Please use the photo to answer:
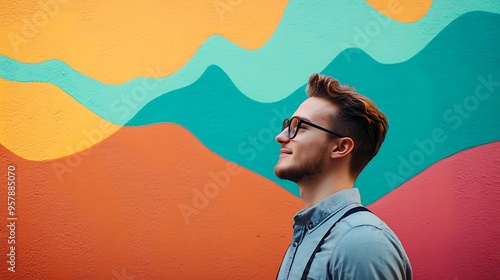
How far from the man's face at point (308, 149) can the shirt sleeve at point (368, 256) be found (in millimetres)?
337

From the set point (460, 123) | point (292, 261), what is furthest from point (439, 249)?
point (292, 261)

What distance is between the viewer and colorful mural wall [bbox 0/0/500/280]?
8.48ft

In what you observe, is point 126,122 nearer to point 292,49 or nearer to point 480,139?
point 292,49

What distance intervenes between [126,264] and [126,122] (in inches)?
34.1

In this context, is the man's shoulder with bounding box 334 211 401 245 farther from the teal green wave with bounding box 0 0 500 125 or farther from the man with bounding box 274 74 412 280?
the teal green wave with bounding box 0 0 500 125

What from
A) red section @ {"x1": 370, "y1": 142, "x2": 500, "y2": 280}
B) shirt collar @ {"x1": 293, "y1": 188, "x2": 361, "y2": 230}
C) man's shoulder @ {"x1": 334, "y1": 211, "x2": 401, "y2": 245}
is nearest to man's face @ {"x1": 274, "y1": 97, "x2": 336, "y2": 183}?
shirt collar @ {"x1": 293, "y1": 188, "x2": 361, "y2": 230}

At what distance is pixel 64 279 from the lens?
2572 mm

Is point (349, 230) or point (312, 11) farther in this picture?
point (312, 11)

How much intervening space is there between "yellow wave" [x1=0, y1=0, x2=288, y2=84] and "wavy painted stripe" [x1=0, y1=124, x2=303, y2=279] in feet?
1.55

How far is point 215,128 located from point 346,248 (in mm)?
1631

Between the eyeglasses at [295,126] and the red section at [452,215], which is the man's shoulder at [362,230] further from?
the red section at [452,215]

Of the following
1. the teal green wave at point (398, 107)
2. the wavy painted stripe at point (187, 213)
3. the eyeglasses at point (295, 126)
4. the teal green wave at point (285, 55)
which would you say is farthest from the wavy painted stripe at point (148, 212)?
the eyeglasses at point (295, 126)

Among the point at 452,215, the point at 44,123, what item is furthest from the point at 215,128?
the point at 452,215

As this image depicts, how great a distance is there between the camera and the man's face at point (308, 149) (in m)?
1.53
